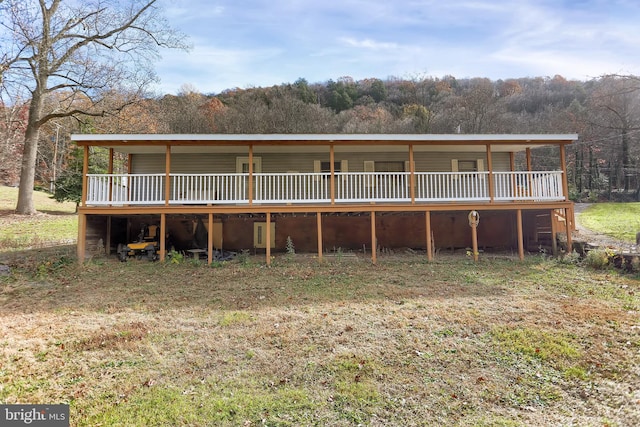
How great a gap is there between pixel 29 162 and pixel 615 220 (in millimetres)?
29399

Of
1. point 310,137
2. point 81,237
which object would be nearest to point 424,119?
point 310,137

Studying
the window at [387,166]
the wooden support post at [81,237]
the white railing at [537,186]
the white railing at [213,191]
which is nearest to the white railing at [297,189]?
the white railing at [213,191]

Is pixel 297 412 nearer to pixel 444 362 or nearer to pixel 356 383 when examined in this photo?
pixel 356 383

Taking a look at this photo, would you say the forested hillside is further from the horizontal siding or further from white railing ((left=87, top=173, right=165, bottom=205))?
white railing ((left=87, top=173, right=165, bottom=205))

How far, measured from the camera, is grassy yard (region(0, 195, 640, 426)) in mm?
4035

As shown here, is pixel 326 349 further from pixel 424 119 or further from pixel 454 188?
pixel 424 119

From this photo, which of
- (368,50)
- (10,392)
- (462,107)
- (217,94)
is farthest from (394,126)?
(10,392)

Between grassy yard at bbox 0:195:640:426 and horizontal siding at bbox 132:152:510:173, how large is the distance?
5662 millimetres

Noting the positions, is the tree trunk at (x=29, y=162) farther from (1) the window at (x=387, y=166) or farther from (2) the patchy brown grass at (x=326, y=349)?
(1) the window at (x=387, y=166)

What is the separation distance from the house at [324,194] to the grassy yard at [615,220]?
3.24 meters

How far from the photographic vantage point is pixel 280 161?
1401cm

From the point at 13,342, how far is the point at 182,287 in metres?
3.49

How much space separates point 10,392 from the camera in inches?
168

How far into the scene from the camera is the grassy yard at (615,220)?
46.4 feet
